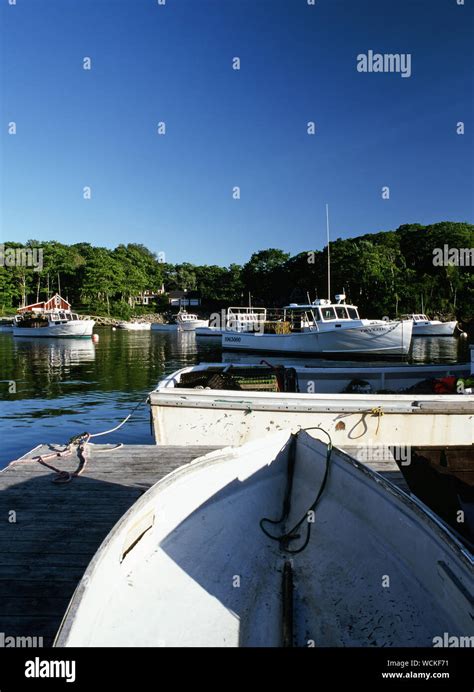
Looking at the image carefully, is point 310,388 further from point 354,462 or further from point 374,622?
point 374,622

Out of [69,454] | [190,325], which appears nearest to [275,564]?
[69,454]

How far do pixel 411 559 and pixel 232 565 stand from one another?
1.50 meters

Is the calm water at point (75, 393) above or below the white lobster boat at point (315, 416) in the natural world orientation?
below

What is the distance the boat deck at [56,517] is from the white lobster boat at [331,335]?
75.1 ft

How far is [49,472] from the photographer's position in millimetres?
6699

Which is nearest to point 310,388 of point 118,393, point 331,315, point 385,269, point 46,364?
point 118,393

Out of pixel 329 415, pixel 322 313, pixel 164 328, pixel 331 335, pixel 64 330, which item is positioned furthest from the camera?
pixel 164 328

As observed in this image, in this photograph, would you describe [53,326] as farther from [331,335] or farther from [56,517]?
[56,517]

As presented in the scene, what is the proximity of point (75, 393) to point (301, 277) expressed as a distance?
7592 centimetres

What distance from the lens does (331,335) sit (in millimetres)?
29406

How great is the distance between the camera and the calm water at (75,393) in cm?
1291

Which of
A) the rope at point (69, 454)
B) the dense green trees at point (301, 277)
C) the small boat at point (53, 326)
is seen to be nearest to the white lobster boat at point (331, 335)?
the rope at point (69, 454)

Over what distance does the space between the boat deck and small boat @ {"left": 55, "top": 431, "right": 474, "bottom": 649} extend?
0.91m

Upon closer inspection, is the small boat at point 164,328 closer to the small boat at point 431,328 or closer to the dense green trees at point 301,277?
the dense green trees at point 301,277
